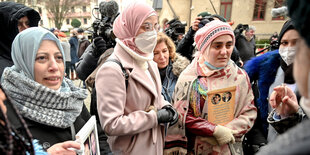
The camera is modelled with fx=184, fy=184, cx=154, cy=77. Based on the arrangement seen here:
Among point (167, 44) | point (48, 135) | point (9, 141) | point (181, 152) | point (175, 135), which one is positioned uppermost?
point (167, 44)

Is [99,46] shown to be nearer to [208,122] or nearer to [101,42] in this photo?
[101,42]

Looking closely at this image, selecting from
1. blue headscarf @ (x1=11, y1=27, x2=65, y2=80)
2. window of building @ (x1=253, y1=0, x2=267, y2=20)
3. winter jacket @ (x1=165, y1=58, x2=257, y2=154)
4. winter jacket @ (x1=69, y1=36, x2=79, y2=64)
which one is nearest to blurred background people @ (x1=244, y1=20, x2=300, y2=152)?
winter jacket @ (x1=165, y1=58, x2=257, y2=154)

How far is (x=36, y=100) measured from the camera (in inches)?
48.1

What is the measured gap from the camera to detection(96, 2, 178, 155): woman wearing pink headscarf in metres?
1.46

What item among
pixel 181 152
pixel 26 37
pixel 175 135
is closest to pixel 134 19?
pixel 26 37

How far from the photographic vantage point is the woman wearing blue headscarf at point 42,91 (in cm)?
118

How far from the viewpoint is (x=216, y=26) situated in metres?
1.88

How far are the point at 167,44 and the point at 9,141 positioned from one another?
2.36m

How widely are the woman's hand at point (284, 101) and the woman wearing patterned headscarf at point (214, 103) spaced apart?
33 cm

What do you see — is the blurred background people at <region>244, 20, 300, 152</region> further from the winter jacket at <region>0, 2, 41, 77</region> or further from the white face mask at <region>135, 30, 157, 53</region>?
the winter jacket at <region>0, 2, 41, 77</region>

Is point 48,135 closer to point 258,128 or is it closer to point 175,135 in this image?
point 175,135

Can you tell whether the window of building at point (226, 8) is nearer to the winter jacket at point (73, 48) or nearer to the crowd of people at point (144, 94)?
the winter jacket at point (73, 48)

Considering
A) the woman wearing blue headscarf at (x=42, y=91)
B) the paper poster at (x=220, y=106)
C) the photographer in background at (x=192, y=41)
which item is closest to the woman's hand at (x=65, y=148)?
the woman wearing blue headscarf at (x=42, y=91)

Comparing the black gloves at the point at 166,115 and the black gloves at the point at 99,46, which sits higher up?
the black gloves at the point at 99,46
